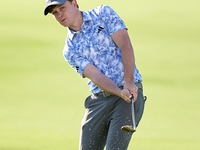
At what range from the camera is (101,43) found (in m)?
3.12

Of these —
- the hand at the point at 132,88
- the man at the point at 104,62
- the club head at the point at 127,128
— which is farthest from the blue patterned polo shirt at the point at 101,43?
the club head at the point at 127,128

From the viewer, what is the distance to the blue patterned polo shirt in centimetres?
311

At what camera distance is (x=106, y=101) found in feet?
10.3

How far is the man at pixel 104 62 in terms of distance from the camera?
3.04m

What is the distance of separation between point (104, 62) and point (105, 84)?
0.16 meters

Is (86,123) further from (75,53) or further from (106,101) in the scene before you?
(75,53)

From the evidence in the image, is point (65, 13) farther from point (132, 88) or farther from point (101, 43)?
point (132, 88)

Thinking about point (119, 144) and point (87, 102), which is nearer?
point (119, 144)

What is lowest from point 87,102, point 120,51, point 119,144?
point 119,144

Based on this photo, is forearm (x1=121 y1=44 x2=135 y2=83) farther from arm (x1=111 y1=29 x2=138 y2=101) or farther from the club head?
the club head

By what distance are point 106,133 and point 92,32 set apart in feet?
2.02

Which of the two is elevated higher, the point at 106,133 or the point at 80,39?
the point at 80,39

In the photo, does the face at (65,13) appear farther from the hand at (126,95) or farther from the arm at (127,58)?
the hand at (126,95)

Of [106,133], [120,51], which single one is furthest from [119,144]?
[120,51]
